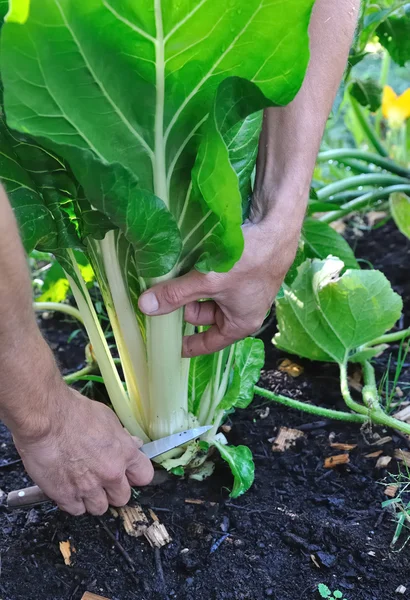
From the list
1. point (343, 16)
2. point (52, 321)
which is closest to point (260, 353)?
point (343, 16)

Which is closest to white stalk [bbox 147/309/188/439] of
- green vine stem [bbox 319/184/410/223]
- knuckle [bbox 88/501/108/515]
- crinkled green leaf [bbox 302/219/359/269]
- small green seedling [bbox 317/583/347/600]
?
knuckle [bbox 88/501/108/515]

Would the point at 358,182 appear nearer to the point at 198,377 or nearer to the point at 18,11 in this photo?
the point at 198,377

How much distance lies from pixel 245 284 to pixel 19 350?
Answer: 457mm

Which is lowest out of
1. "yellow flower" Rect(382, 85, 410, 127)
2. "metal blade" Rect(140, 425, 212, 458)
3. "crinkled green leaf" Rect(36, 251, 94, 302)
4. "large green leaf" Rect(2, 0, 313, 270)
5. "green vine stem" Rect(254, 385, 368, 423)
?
"green vine stem" Rect(254, 385, 368, 423)

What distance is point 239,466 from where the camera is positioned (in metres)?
1.49

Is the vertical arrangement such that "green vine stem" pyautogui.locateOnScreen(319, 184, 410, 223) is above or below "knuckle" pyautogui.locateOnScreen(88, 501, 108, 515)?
above

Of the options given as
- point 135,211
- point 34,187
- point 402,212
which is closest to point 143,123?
point 135,211

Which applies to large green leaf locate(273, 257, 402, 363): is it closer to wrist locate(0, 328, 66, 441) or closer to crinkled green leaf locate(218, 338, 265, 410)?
crinkled green leaf locate(218, 338, 265, 410)

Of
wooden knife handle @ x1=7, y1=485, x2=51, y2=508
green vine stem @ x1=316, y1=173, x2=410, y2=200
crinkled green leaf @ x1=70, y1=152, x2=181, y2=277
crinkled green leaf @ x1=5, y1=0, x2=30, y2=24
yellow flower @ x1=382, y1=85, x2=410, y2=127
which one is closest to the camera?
crinkled green leaf @ x1=5, y1=0, x2=30, y2=24

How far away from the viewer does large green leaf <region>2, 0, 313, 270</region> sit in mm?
969

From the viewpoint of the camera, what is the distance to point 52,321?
7.85ft

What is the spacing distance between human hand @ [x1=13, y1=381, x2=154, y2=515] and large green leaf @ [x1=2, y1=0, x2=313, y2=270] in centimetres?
40

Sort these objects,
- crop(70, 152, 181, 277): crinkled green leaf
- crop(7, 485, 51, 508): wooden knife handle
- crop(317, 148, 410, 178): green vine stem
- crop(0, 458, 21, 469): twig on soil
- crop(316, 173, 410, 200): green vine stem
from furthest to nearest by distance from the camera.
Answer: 1. crop(317, 148, 410, 178): green vine stem
2. crop(316, 173, 410, 200): green vine stem
3. crop(0, 458, 21, 469): twig on soil
4. crop(7, 485, 51, 508): wooden knife handle
5. crop(70, 152, 181, 277): crinkled green leaf

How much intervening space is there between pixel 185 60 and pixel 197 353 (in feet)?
2.13
